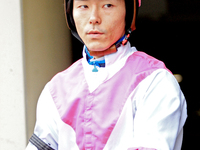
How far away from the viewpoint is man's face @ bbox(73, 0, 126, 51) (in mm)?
1380

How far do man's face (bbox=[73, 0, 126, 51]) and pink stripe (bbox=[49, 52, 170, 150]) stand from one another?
15 centimetres

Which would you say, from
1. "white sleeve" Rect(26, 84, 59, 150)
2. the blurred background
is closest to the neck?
"white sleeve" Rect(26, 84, 59, 150)

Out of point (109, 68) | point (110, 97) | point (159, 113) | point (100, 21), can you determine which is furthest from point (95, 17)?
point (159, 113)

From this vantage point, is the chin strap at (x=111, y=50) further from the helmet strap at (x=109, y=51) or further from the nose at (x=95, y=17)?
the nose at (x=95, y=17)

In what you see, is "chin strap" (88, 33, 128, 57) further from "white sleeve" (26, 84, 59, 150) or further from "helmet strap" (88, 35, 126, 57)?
"white sleeve" (26, 84, 59, 150)

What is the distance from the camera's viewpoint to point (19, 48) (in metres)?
2.51

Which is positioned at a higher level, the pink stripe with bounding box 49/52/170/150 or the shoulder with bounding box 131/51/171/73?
the shoulder with bounding box 131/51/171/73

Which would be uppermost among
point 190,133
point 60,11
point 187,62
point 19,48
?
point 60,11

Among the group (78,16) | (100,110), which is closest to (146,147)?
(100,110)

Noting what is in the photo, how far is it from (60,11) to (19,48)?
0.67m

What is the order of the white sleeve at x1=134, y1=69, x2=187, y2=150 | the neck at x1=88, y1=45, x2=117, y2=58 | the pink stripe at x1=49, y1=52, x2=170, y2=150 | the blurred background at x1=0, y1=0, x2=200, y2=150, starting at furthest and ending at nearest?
the blurred background at x1=0, y1=0, x2=200, y2=150
the neck at x1=88, y1=45, x2=117, y2=58
the pink stripe at x1=49, y1=52, x2=170, y2=150
the white sleeve at x1=134, y1=69, x2=187, y2=150

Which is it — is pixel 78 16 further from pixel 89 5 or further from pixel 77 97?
pixel 77 97

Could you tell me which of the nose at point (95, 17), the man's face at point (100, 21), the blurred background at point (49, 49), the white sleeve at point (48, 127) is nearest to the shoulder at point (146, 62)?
the man's face at point (100, 21)

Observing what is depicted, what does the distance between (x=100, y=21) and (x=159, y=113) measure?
472 millimetres
